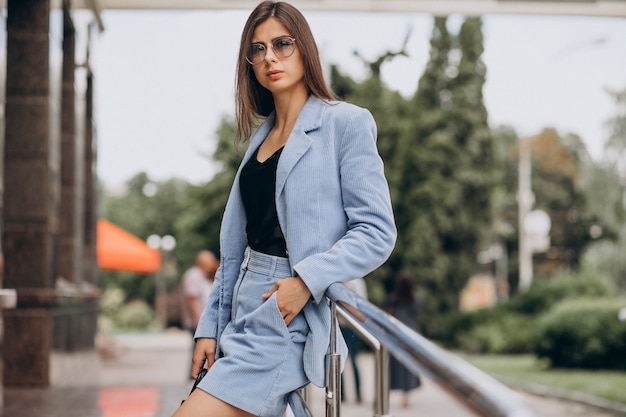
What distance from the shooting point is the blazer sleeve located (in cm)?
189

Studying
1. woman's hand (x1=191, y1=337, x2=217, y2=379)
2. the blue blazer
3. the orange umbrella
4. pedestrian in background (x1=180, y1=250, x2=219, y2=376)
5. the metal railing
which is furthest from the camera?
the orange umbrella

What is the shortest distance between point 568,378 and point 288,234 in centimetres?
1462

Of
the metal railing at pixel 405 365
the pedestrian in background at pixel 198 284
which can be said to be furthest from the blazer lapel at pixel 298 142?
the pedestrian in background at pixel 198 284

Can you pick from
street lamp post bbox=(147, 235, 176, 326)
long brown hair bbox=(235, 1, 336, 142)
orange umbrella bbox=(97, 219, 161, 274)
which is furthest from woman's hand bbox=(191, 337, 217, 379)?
street lamp post bbox=(147, 235, 176, 326)

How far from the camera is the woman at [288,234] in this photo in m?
1.90

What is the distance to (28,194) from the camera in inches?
297

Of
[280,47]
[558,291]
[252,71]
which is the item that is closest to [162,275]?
[558,291]

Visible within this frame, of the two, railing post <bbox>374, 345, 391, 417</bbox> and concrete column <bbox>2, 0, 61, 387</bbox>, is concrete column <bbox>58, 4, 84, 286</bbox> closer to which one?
concrete column <bbox>2, 0, 61, 387</bbox>

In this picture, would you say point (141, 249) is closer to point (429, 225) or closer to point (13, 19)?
point (13, 19)

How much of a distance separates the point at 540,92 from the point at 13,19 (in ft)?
122

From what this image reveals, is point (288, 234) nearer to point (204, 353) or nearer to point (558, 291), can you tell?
point (204, 353)

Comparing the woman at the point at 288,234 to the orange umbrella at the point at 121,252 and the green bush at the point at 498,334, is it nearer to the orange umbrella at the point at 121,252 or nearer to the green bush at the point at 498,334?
the orange umbrella at the point at 121,252

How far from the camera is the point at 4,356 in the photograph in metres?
7.27

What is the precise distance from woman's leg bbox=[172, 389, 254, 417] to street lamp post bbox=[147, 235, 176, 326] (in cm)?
3727
